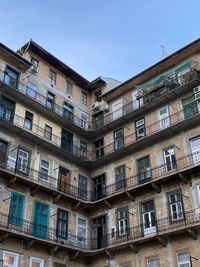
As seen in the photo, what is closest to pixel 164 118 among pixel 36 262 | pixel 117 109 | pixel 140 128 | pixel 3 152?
pixel 140 128

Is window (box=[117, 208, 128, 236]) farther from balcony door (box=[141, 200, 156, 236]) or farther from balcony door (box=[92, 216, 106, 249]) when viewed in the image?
balcony door (box=[92, 216, 106, 249])

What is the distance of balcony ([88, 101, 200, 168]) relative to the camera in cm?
2353

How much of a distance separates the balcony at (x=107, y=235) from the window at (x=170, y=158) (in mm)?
3295

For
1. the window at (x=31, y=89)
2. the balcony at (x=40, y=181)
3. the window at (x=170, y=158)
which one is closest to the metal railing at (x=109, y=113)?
the window at (x=31, y=89)

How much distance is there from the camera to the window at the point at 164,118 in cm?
2516

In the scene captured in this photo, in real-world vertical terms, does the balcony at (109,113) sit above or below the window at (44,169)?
above

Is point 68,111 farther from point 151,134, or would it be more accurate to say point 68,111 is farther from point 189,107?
point 189,107

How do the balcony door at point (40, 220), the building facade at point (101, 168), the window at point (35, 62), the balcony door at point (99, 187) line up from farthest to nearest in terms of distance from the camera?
the window at point (35, 62) < the balcony door at point (99, 187) < the balcony door at point (40, 220) < the building facade at point (101, 168)

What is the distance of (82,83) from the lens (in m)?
32.4

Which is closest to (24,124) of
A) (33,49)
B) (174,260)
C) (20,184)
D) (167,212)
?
(20,184)

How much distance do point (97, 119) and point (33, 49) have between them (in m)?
7.83

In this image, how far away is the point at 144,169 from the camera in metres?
24.8

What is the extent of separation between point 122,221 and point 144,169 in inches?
150

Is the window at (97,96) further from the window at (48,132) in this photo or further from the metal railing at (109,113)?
the window at (48,132)
